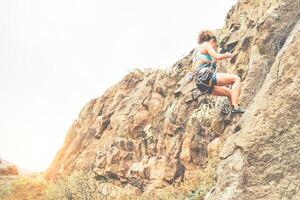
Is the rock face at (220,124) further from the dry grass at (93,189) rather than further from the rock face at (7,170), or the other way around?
the rock face at (7,170)

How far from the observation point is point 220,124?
21.0 meters

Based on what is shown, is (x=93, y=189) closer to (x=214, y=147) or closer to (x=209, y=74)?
(x=214, y=147)

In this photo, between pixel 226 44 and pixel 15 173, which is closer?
pixel 226 44

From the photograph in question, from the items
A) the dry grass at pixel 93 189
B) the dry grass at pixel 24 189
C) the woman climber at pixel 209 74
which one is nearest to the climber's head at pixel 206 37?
the woman climber at pixel 209 74

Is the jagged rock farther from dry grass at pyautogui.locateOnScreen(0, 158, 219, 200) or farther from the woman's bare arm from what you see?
the woman's bare arm

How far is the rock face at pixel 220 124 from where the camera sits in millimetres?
9438

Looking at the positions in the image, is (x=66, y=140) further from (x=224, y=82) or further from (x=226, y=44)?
(x=224, y=82)

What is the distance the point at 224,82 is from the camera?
41.1 ft

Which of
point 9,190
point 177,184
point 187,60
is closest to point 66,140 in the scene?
point 9,190

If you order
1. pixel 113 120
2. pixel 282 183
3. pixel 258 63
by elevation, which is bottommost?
pixel 113 120

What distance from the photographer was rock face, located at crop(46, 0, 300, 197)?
944cm

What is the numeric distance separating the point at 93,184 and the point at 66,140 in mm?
23410

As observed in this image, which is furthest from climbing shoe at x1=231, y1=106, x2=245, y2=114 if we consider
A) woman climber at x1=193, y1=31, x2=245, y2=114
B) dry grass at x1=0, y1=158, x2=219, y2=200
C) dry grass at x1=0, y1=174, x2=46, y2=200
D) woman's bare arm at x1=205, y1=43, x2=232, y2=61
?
dry grass at x1=0, y1=174, x2=46, y2=200

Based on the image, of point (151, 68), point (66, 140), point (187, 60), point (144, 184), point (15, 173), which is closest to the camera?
point (144, 184)
